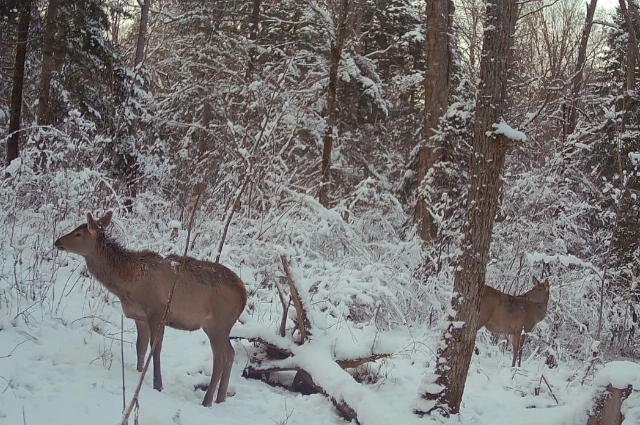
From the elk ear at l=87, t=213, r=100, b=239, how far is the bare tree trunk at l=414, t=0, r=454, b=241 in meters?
9.09

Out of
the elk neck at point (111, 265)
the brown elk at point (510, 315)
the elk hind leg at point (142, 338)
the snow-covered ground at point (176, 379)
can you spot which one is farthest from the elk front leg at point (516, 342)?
the elk neck at point (111, 265)

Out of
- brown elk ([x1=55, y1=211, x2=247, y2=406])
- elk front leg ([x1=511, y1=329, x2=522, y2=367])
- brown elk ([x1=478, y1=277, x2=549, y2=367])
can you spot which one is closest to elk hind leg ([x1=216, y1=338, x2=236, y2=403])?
brown elk ([x1=55, y1=211, x2=247, y2=406])

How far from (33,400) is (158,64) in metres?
16.6

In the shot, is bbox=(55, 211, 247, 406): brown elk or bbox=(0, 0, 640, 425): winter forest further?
bbox=(55, 211, 247, 406): brown elk

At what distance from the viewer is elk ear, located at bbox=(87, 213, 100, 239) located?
6.03 metres

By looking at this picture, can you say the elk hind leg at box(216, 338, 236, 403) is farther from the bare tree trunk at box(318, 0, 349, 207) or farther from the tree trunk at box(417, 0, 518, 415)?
the bare tree trunk at box(318, 0, 349, 207)

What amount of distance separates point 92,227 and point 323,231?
432 cm

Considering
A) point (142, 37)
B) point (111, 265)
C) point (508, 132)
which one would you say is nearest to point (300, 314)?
point (111, 265)

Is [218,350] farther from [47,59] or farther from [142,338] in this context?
[47,59]

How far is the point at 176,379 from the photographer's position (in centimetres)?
641

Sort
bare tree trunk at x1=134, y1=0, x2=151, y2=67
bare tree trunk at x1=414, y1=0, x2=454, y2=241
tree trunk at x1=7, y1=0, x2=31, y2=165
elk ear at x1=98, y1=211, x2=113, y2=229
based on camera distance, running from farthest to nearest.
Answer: bare tree trunk at x1=134, y1=0, x2=151, y2=67 < bare tree trunk at x1=414, y1=0, x2=454, y2=241 < tree trunk at x1=7, y1=0, x2=31, y2=165 < elk ear at x1=98, y1=211, x2=113, y2=229

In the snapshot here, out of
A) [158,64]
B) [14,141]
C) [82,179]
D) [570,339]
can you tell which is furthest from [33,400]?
[158,64]

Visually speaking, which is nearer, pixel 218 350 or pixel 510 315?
pixel 218 350

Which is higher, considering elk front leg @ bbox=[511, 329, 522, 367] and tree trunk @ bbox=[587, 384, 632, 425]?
tree trunk @ bbox=[587, 384, 632, 425]
